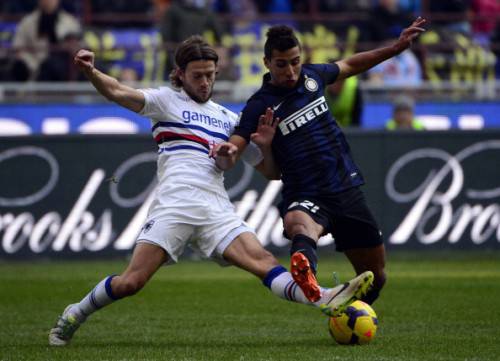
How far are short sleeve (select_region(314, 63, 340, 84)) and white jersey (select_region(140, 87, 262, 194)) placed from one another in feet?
2.83

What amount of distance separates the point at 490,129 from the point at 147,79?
5.46m

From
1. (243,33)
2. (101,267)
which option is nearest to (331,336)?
(101,267)

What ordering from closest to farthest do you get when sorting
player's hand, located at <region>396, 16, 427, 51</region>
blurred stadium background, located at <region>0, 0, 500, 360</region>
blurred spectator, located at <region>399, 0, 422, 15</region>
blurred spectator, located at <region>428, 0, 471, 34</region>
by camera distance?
player's hand, located at <region>396, 16, 427, 51</region>
blurred stadium background, located at <region>0, 0, 500, 360</region>
blurred spectator, located at <region>428, 0, 471, 34</region>
blurred spectator, located at <region>399, 0, 422, 15</region>

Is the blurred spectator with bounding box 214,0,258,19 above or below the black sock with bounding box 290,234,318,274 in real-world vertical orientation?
above

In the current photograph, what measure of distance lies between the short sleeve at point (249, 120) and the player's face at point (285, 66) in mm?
225

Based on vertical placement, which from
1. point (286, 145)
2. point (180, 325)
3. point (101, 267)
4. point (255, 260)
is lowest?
point (101, 267)

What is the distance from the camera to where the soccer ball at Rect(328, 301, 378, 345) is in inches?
320

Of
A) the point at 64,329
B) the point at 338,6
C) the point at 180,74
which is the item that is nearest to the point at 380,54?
the point at 180,74

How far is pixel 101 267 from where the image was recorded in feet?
48.6

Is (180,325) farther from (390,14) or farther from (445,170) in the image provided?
(390,14)

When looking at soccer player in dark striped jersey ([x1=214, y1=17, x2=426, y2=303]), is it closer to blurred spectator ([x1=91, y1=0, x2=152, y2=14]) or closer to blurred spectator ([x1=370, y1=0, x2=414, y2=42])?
blurred spectator ([x1=370, y1=0, x2=414, y2=42])

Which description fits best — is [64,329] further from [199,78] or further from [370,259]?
[370,259]

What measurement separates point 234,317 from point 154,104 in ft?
7.94

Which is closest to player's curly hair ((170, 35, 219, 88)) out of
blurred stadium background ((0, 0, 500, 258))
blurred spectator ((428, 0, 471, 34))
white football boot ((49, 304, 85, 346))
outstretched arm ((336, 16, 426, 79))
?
outstretched arm ((336, 16, 426, 79))
